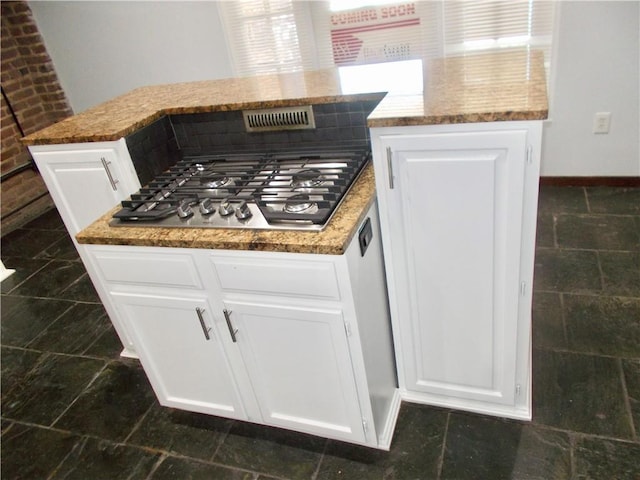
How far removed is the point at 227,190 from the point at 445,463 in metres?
1.15

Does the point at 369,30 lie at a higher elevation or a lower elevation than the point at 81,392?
higher

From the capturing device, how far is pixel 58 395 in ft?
7.02

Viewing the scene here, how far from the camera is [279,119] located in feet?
5.85

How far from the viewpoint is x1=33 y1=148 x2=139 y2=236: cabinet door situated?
5.76ft

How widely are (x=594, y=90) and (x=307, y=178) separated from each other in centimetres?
217

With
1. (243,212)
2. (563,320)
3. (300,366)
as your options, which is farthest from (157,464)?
(563,320)

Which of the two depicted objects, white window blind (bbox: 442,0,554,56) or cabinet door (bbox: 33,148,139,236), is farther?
white window blind (bbox: 442,0,554,56)

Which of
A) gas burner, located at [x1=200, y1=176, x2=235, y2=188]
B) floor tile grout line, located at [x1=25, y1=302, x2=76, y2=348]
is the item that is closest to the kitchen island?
gas burner, located at [x1=200, y1=176, x2=235, y2=188]

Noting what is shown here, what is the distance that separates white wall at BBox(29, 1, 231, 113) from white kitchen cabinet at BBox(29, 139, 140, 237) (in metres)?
1.98

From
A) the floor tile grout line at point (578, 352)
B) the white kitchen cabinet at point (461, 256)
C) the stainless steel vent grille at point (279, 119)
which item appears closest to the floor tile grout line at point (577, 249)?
the floor tile grout line at point (578, 352)

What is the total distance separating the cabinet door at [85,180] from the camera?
69.1 inches

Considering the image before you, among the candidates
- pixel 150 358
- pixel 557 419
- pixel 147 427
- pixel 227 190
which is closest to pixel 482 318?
pixel 557 419

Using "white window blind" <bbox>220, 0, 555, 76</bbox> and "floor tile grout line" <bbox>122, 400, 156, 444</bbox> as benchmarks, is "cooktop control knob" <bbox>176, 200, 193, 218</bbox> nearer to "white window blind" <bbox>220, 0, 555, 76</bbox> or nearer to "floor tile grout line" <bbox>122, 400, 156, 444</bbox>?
"floor tile grout line" <bbox>122, 400, 156, 444</bbox>

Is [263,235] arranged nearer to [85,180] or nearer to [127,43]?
[85,180]
